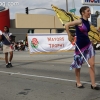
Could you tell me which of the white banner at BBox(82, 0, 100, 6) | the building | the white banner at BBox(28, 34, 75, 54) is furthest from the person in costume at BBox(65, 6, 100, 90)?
the building

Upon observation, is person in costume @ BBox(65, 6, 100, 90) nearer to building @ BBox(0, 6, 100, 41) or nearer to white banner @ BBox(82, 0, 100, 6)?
white banner @ BBox(82, 0, 100, 6)

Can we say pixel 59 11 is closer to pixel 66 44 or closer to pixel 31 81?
pixel 66 44

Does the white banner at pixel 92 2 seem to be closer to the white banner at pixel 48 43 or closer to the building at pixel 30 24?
the white banner at pixel 48 43

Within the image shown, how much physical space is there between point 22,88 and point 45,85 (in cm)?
65

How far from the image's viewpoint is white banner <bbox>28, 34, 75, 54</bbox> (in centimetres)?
1694

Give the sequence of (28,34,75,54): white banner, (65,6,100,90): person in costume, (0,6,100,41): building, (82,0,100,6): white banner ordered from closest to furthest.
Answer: (65,6,100,90): person in costume → (28,34,75,54): white banner → (82,0,100,6): white banner → (0,6,100,41): building

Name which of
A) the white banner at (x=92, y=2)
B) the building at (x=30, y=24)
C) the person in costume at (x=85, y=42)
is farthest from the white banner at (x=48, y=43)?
the building at (x=30, y=24)

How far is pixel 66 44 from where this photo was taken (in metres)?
17.3

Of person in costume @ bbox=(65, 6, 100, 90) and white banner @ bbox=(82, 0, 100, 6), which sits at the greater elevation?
white banner @ bbox=(82, 0, 100, 6)

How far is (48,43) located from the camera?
17266 millimetres

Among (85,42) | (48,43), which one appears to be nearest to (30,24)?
(48,43)

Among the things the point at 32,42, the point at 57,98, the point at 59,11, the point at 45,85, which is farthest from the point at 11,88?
the point at 32,42

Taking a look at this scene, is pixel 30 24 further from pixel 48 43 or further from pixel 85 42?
pixel 85 42

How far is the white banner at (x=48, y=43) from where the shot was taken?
55.6 ft
